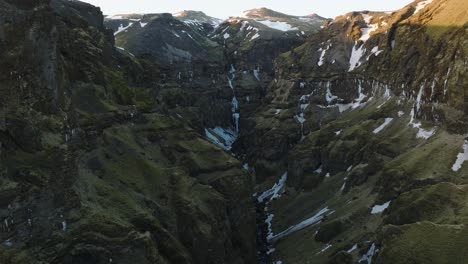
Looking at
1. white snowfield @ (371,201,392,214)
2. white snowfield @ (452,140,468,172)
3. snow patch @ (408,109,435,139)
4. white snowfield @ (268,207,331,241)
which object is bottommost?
white snowfield @ (268,207,331,241)

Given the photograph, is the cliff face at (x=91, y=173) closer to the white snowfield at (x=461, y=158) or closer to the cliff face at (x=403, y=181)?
the cliff face at (x=403, y=181)

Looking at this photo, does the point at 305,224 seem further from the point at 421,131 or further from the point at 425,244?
the point at 425,244

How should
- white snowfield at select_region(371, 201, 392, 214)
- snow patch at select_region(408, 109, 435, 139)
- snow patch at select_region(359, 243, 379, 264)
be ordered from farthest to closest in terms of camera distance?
snow patch at select_region(408, 109, 435, 139)
white snowfield at select_region(371, 201, 392, 214)
snow patch at select_region(359, 243, 379, 264)

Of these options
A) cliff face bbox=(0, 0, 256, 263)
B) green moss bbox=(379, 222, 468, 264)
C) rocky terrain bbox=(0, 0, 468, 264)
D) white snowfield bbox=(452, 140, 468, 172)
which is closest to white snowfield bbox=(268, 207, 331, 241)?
rocky terrain bbox=(0, 0, 468, 264)

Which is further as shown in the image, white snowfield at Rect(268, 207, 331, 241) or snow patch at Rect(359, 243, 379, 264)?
white snowfield at Rect(268, 207, 331, 241)

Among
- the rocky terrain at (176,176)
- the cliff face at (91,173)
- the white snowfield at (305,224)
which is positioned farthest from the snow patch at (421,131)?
the cliff face at (91,173)

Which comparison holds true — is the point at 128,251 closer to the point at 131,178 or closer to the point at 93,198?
the point at 93,198

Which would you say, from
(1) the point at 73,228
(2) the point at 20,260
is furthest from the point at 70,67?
(2) the point at 20,260

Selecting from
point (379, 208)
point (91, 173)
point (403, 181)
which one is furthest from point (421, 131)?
point (91, 173)

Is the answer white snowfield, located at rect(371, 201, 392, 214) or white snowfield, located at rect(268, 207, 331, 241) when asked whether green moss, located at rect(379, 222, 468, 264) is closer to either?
white snowfield, located at rect(371, 201, 392, 214)

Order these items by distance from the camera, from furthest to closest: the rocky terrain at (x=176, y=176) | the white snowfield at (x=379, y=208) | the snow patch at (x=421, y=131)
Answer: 1. the snow patch at (x=421, y=131)
2. the white snowfield at (x=379, y=208)
3. the rocky terrain at (x=176, y=176)
